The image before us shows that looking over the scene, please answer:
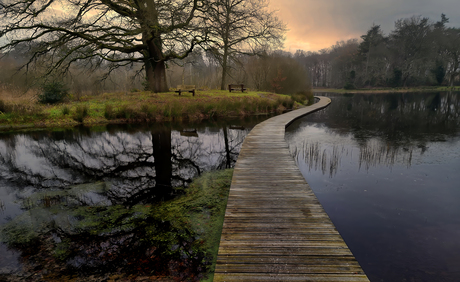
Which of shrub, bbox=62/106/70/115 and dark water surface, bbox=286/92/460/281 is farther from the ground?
shrub, bbox=62/106/70/115

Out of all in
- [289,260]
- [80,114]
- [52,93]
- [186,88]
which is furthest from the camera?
[186,88]

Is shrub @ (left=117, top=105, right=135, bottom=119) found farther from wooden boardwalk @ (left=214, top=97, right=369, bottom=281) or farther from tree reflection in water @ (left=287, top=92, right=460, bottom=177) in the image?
wooden boardwalk @ (left=214, top=97, right=369, bottom=281)

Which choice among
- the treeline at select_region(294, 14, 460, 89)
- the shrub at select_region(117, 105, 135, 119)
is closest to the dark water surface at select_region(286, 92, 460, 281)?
the shrub at select_region(117, 105, 135, 119)

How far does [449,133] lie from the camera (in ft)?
33.3

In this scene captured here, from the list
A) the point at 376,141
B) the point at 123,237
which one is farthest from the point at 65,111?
the point at 376,141

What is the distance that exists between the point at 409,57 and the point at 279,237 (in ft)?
183

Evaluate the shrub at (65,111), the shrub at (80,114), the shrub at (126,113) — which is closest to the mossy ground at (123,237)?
the shrub at (126,113)

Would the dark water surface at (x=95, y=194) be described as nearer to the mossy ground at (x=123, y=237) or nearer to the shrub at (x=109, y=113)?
the mossy ground at (x=123, y=237)

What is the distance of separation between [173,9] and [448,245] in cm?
1642

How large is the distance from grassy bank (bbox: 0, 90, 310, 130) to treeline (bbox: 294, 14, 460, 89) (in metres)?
40.7

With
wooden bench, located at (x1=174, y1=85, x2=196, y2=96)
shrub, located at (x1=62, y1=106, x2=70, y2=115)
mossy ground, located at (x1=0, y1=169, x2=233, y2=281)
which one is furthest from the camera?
wooden bench, located at (x1=174, y1=85, x2=196, y2=96)

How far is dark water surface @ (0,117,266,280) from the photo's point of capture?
3.00 metres

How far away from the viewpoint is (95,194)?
16.5 ft

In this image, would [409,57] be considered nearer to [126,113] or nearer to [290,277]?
[126,113]
